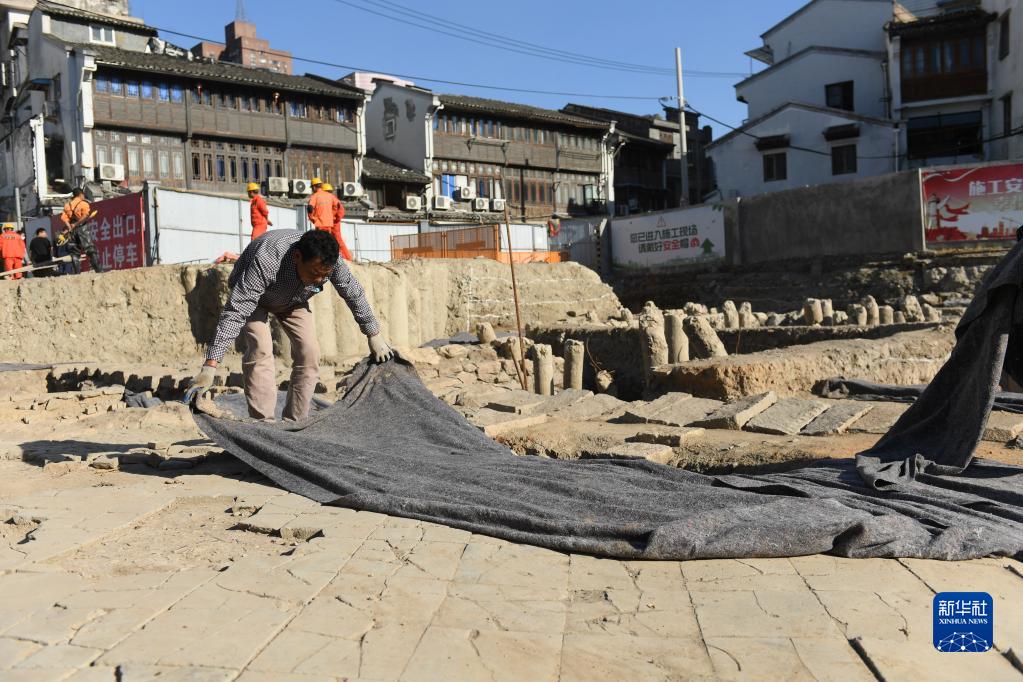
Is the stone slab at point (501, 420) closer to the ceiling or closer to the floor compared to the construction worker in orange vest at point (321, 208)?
closer to the floor

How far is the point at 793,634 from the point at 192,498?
3123 mm

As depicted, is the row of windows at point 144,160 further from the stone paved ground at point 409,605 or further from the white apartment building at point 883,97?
the stone paved ground at point 409,605

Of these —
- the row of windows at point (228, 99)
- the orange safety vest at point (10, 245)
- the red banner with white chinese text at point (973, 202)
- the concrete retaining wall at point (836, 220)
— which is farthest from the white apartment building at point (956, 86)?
the orange safety vest at point (10, 245)

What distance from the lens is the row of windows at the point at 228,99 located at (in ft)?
79.3

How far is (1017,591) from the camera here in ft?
10.3

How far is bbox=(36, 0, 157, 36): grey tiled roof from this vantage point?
1030 inches

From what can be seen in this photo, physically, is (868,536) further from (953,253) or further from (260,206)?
(953,253)

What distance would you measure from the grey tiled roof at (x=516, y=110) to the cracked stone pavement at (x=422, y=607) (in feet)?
96.1

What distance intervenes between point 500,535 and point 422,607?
855 mm

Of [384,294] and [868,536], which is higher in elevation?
[384,294]

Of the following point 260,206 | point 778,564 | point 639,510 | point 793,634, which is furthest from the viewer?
point 260,206

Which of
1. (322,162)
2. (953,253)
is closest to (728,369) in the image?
(953,253)

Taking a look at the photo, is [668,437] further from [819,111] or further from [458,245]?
[819,111]

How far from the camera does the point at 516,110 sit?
111 ft
